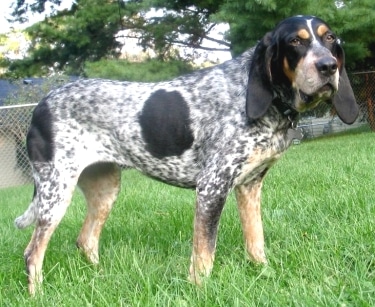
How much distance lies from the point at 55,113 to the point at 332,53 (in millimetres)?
1879

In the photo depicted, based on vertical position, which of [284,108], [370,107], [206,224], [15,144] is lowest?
[15,144]

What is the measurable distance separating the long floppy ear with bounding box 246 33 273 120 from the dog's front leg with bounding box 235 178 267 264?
2.20 feet

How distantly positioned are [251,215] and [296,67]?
3.54ft

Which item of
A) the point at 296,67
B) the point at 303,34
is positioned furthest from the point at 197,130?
the point at 303,34

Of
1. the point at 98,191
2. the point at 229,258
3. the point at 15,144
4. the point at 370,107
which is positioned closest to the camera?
the point at 229,258

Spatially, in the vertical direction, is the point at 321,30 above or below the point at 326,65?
above

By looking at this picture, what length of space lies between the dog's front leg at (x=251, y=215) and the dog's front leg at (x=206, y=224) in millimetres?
393

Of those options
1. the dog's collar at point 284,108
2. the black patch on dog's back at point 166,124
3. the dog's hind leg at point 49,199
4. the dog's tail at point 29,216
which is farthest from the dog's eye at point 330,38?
the dog's tail at point 29,216

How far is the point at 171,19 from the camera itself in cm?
1702

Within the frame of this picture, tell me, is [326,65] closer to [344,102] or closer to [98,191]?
[344,102]

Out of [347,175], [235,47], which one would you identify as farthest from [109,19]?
[347,175]

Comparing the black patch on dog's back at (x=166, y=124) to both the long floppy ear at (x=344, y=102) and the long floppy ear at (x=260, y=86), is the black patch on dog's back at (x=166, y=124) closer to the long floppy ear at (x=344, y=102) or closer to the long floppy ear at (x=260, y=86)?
the long floppy ear at (x=260, y=86)

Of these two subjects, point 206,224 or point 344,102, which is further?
point 344,102

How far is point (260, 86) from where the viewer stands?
11.1 feet
